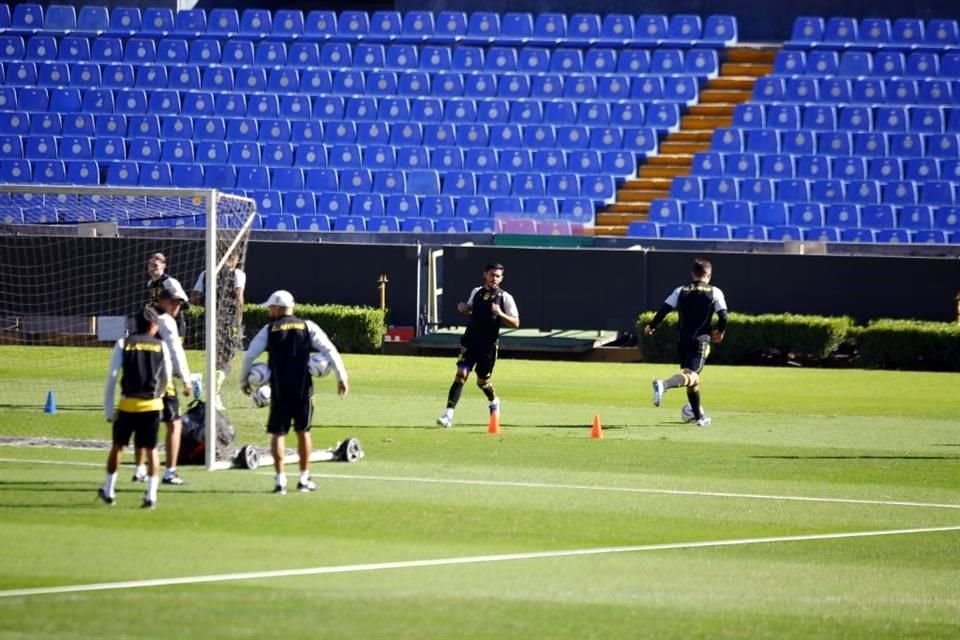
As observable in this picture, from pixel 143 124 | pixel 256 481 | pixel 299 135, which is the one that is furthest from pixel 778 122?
pixel 256 481

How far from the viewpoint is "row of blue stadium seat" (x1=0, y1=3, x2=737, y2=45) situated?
46.9m

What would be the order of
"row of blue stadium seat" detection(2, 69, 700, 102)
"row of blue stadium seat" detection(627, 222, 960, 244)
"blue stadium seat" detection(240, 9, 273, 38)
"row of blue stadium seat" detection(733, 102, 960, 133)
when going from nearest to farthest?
"row of blue stadium seat" detection(627, 222, 960, 244)
"row of blue stadium seat" detection(733, 102, 960, 133)
"row of blue stadium seat" detection(2, 69, 700, 102)
"blue stadium seat" detection(240, 9, 273, 38)

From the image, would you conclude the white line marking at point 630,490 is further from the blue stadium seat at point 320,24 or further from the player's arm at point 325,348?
the blue stadium seat at point 320,24

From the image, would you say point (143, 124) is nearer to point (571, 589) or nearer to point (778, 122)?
point (778, 122)

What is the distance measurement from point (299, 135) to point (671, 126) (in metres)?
9.80

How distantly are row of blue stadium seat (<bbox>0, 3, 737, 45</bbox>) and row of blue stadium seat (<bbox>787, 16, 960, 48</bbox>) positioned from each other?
6.53 feet

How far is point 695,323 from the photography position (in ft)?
78.6

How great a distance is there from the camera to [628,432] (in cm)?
2292

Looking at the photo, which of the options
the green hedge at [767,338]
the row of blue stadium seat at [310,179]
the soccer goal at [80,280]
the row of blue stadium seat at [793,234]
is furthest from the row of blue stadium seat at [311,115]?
the green hedge at [767,338]

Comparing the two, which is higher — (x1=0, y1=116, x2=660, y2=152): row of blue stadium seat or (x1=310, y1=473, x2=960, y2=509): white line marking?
(x1=0, y1=116, x2=660, y2=152): row of blue stadium seat

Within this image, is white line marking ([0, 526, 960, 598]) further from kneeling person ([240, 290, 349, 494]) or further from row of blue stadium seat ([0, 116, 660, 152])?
row of blue stadium seat ([0, 116, 660, 152])

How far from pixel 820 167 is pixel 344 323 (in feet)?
41.8

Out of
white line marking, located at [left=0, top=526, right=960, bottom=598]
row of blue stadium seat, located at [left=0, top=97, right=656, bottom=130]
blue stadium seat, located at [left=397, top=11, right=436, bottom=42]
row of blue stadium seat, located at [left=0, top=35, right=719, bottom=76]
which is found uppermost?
blue stadium seat, located at [left=397, top=11, right=436, bottom=42]

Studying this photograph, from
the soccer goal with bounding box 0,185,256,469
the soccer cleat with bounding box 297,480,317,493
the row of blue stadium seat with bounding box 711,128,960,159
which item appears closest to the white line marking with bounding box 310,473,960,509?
the soccer cleat with bounding box 297,480,317,493
